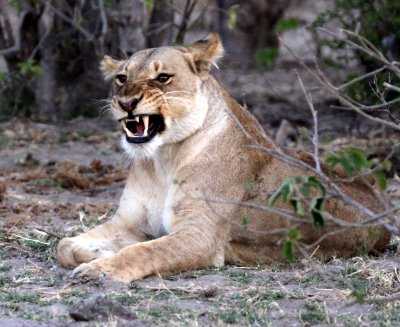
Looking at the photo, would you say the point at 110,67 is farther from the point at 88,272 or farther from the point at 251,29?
the point at 251,29

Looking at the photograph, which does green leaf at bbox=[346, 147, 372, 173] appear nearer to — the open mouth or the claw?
the claw

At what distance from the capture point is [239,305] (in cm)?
450

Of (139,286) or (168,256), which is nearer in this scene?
(139,286)

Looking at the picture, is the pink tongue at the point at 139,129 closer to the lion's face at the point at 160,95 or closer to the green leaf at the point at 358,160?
the lion's face at the point at 160,95

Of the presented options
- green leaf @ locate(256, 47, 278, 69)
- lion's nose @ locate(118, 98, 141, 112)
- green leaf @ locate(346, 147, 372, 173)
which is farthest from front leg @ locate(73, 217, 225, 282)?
green leaf @ locate(256, 47, 278, 69)

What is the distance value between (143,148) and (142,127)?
11cm

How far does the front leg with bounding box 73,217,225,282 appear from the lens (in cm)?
489

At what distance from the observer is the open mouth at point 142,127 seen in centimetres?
531

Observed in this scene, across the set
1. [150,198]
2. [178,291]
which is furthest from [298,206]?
[150,198]

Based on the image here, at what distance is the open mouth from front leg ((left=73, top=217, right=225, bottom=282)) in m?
0.46

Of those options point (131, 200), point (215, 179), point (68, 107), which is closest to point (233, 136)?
point (215, 179)

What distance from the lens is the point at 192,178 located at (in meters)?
5.42

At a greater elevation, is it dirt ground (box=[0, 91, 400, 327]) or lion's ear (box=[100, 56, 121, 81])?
lion's ear (box=[100, 56, 121, 81])

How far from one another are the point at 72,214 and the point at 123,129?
1.70m
